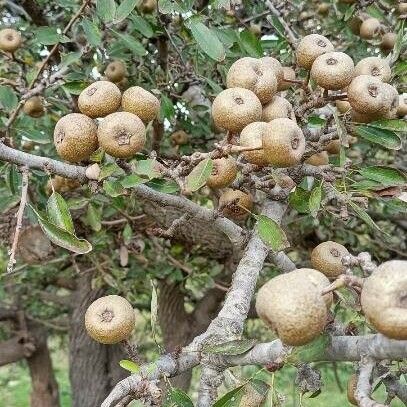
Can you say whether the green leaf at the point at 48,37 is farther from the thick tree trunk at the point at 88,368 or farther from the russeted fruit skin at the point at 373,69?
the thick tree trunk at the point at 88,368

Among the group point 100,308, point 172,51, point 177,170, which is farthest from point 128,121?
point 172,51

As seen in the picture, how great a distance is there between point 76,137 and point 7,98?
94 cm

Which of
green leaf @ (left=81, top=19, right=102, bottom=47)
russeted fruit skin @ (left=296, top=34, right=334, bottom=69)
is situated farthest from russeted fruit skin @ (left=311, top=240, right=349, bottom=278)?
green leaf @ (left=81, top=19, right=102, bottom=47)

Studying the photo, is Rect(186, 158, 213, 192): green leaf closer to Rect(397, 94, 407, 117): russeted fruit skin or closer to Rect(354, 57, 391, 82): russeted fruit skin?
Rect(354, 57, 391, 82): russeted fruit skin

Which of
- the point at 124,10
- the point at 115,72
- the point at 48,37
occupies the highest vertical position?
the point at 124,10

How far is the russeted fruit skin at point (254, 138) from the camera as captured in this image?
150 centimetres

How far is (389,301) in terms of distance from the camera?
0.92m

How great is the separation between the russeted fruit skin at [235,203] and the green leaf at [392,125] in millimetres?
404

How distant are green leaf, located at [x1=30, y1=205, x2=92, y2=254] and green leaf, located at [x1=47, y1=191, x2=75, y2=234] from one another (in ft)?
0.19

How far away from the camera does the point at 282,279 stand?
103 cm

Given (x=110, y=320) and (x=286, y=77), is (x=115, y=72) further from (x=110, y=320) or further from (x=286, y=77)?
(x=110, y=320)

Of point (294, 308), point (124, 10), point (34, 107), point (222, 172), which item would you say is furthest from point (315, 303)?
point (34, 107)

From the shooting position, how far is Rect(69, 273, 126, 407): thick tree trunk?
5058 mm

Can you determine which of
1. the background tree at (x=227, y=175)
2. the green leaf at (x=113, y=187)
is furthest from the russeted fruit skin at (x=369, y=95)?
the green leaf at (x=113, y=187)
